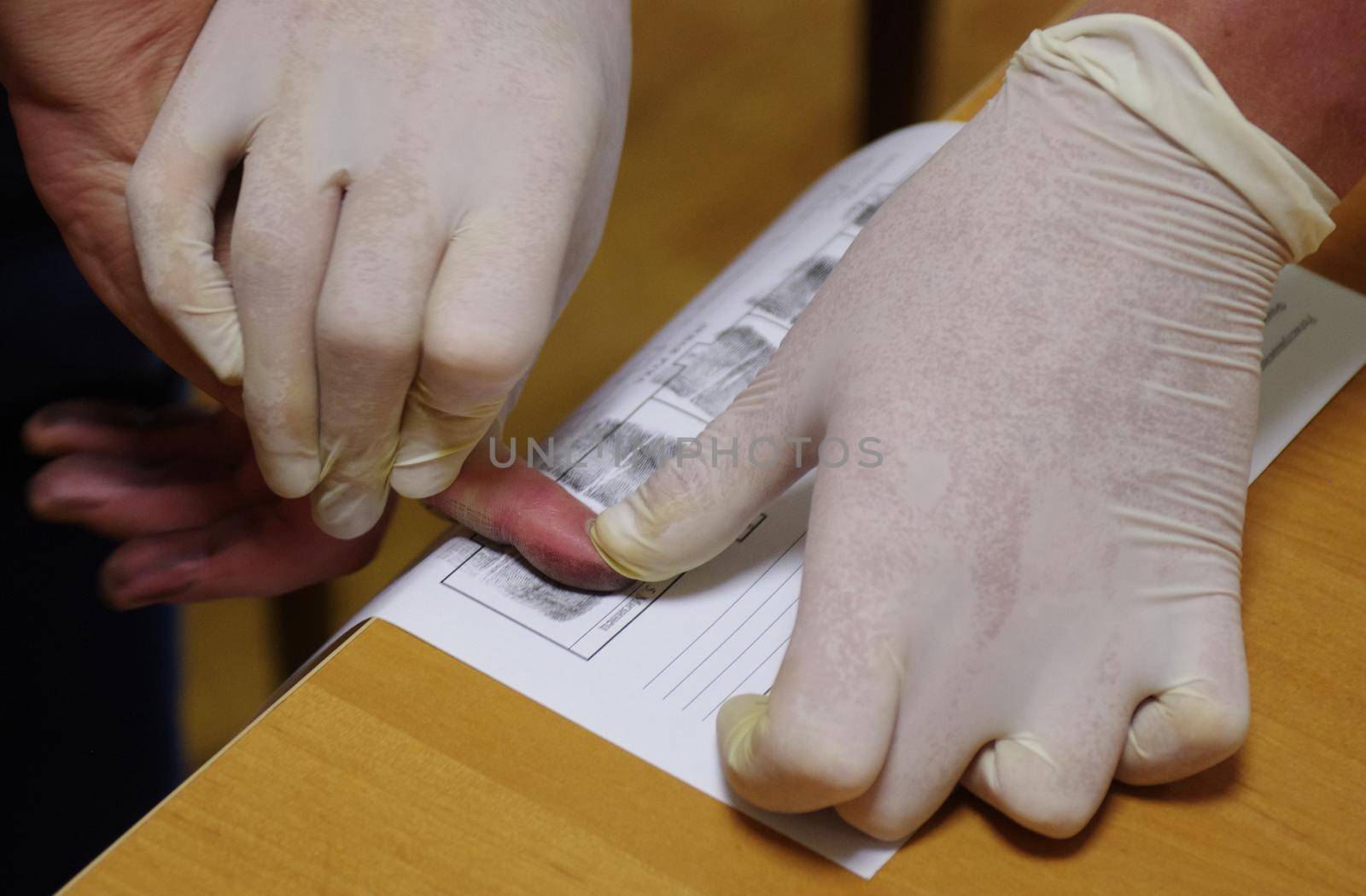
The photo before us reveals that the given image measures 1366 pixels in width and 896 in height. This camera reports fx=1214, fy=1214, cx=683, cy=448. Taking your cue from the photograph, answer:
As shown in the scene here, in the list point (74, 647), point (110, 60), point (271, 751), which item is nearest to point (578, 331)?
point (74, 647)

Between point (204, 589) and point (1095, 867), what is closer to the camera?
point (1095, 867)

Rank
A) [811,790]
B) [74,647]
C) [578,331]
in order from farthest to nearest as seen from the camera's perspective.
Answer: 1. [578,331]
2. [74,647]
3. [811,790]

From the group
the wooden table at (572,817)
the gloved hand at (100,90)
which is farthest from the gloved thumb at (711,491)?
the gloved hand at (100,90)

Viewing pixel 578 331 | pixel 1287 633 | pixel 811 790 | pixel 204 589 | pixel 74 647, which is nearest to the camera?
pixel 811 790

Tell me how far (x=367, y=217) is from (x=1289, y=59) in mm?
483

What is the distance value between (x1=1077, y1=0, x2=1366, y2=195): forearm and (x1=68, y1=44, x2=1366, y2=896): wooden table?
0.27 m

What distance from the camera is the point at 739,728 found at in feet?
1.89

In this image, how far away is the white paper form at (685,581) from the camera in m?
0.61

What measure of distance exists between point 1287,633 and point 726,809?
0.32 metres

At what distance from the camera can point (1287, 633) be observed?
2.11ft

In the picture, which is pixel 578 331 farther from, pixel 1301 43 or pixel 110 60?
pixel 1301 43

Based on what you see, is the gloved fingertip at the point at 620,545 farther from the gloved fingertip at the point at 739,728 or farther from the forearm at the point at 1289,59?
the forearm at the point at 1289,59

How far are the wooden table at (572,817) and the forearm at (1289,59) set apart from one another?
0.87 ft

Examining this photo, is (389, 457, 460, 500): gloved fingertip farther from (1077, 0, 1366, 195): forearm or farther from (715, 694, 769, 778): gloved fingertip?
(1077, 0, 1366, 195): forearm
